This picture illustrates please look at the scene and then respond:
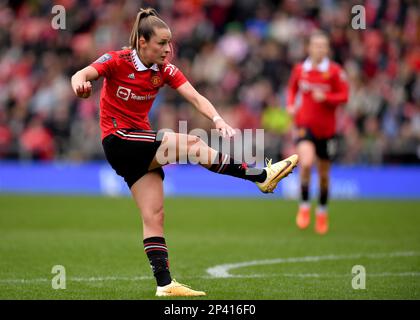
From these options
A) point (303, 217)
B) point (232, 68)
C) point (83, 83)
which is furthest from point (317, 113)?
point (232, 68)

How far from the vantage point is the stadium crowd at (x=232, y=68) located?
69.4 feet

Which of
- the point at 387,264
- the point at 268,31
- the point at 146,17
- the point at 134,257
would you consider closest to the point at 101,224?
the point at 134,257

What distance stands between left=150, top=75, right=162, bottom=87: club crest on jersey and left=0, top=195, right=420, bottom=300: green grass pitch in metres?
1.91

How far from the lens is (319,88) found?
Answer: 1345cm

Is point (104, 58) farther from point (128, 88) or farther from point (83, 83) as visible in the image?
point (83, 83)

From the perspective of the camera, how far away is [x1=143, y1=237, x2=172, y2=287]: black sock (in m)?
7.42

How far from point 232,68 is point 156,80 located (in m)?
15.6

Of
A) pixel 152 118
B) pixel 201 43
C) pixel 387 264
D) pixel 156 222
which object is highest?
pixel 201 43

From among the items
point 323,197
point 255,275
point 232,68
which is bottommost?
point 255,275

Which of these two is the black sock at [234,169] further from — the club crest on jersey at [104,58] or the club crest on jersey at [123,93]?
the club crest on jersey at [104,58]

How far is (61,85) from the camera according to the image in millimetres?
22859
